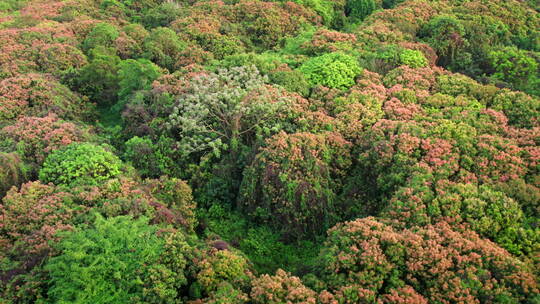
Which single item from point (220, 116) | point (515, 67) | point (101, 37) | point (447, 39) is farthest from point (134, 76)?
point (515, 67)

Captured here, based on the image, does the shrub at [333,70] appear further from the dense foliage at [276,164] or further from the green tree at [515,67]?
the green tree at [515,67]

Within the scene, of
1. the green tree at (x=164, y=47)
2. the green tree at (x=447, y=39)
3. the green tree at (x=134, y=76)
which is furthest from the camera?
the green tree at (x=164, y=47)

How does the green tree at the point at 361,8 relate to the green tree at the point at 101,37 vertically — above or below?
above

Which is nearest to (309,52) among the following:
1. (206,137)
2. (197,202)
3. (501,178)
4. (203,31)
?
(203,31)

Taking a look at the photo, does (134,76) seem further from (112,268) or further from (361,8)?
(361,8)

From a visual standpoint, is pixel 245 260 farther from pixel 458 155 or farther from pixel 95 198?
pixel 458 155

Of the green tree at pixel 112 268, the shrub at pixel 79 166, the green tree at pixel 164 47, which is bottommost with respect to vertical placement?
the green tree at pixel 112 268

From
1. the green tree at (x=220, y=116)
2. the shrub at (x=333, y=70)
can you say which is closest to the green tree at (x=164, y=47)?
the green tree at (x=220, y=116)
